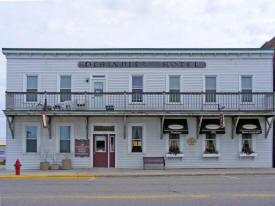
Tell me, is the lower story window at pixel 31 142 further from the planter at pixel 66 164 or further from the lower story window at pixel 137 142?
the lower story window at pixel 137 142

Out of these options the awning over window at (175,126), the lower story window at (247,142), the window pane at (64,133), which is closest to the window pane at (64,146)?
the window pane at (64,133)

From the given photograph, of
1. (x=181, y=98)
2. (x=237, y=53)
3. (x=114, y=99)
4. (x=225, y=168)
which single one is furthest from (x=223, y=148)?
(x=114, y=99)

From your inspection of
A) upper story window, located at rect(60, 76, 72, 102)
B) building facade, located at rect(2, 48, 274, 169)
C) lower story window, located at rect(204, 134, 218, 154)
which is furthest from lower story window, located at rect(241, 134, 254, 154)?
upper story window, located at rect(60, 76, 72, 102)

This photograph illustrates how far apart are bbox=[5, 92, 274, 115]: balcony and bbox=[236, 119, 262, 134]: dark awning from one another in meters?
0.69

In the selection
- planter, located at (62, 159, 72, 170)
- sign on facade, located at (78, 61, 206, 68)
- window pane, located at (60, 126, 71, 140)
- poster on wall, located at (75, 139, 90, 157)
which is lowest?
planter, located at (62, 159, 72, 170)

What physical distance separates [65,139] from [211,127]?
8.34 m

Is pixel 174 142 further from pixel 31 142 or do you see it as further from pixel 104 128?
pixel 31 142

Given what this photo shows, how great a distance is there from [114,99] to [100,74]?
177cm

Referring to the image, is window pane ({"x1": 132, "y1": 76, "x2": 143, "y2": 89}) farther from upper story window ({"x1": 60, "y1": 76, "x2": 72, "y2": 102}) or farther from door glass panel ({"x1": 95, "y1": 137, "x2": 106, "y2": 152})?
upper story window ({"x1": 60, "y1": 76, "x2": 72, "y2": 102})

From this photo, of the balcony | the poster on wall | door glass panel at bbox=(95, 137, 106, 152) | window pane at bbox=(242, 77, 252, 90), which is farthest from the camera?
window pane at bbox=(242, 77, 252, 90)

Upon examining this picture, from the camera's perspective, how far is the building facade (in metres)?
18.9

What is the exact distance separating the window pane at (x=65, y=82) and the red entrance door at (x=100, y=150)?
10.9ft

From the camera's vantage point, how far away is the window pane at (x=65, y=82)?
63.8ft

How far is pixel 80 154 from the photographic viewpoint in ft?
62.2
